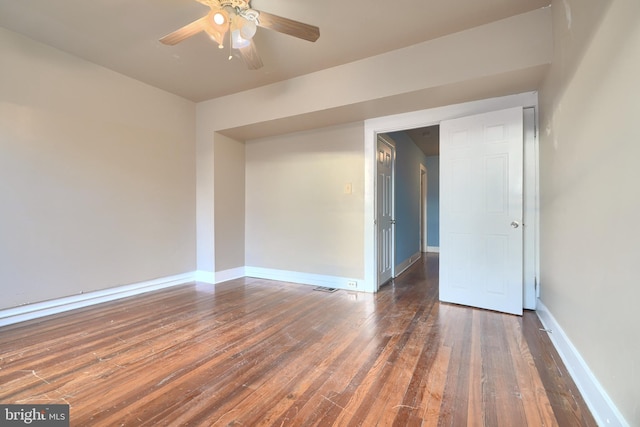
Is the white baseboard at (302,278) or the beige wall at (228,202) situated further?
the beige wall at (228,202)

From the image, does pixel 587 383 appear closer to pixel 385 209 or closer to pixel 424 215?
pixel 385 209

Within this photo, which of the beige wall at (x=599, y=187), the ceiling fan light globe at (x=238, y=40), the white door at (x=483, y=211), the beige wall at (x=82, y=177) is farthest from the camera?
the white door at (x=483, y=211)

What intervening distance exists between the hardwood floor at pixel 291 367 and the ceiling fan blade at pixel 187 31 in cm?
243

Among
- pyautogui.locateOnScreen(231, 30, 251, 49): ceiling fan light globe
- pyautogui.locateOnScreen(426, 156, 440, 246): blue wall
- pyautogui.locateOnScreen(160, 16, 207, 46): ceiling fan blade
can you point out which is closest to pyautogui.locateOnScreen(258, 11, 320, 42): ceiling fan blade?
pyautogui.locateOnScreen(231, 30, 251, 49): ceiling fan light globe

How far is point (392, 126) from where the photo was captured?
11.5 feet

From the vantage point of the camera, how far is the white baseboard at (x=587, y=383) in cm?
128

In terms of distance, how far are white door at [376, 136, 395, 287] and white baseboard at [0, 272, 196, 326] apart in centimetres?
292

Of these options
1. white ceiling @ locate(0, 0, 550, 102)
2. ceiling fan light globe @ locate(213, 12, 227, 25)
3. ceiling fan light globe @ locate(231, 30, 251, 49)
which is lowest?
ceiling fan light globe @ locate(231, 30, 251, 49)

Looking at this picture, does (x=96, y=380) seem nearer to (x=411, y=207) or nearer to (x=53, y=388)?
(x=53, y=388)

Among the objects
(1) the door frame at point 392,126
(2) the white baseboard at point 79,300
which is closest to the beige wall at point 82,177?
(2) the white baseboard at point 79,300

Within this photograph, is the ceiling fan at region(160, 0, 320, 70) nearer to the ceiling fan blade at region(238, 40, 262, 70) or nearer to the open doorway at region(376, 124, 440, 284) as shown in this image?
the ceiling fan blade at region(238, 40, 262, 70)

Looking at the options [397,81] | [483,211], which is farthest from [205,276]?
[483,211]

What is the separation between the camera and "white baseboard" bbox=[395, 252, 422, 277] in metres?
4.73

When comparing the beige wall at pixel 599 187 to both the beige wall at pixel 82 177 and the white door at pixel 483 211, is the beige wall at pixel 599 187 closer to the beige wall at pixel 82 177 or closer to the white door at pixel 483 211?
the white door at pixel 483 211
